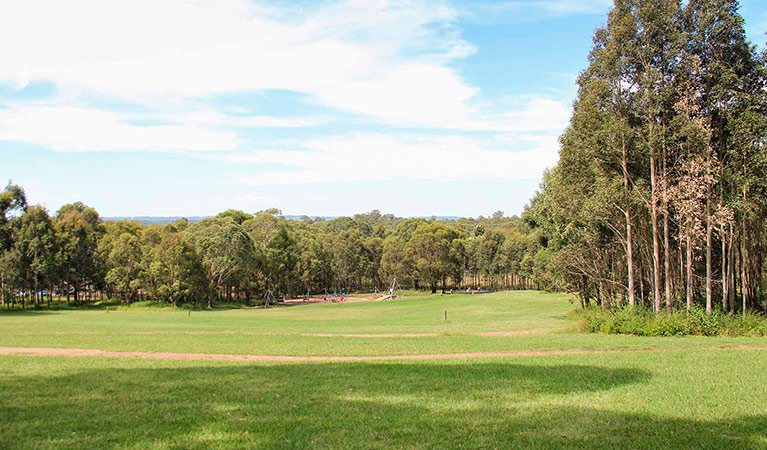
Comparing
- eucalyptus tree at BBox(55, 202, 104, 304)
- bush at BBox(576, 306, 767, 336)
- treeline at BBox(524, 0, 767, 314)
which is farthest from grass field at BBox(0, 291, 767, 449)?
eucalyptus tree at BBox(55, 202, 104, 304)

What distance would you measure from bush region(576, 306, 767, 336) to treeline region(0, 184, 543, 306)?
17.9m

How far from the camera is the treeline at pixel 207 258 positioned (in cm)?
5834

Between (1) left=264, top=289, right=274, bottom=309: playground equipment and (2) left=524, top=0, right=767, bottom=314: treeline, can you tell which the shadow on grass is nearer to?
(2) left=524, top=0, right=767, bottom=314: treeline

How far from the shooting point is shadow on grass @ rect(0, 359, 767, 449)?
24.3 feet

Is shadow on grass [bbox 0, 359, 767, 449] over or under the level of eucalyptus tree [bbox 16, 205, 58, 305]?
under

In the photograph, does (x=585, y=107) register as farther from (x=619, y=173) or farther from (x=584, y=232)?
(x=584, y=232)

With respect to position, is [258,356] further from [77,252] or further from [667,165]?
[77,252]

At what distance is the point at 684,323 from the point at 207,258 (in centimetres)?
5683

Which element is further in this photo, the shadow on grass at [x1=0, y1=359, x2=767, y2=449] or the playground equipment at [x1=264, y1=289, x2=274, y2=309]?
the playground equipment at [x1=264, y1=289, x2=274, y2=309]

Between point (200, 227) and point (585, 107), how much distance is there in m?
59.2

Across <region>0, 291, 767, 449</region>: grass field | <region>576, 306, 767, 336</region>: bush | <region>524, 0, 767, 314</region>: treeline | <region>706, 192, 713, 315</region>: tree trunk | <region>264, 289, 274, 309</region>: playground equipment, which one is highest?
<region>524, 0, 767, 314</region>: treeline

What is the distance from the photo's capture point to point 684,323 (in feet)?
77.0

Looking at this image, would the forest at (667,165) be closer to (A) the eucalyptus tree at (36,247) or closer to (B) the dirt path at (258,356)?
(B) the dirt path at (258,356)

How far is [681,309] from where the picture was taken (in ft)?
80.8
